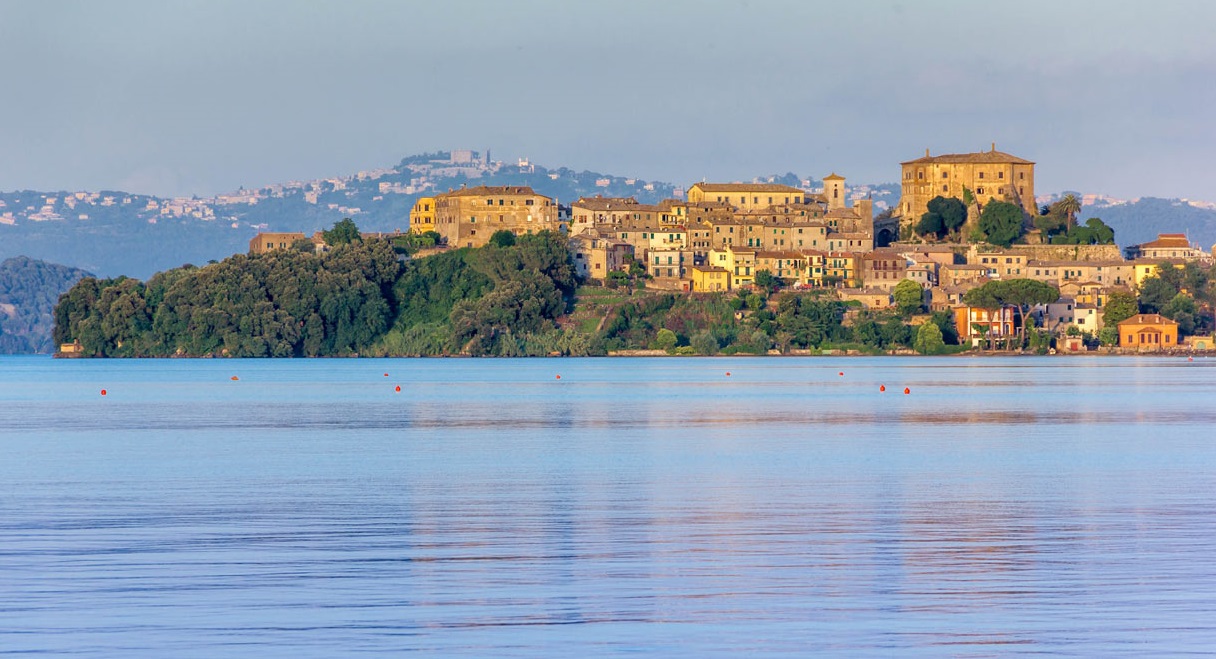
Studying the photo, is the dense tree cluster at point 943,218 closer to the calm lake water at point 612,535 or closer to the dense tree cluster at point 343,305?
the dense tree cluster at point 343,305

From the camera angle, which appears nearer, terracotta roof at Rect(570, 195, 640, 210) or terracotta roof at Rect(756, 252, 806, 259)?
terracotta roof at Rect(756, 252, 806, 259)

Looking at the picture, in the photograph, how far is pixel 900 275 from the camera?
416 ft

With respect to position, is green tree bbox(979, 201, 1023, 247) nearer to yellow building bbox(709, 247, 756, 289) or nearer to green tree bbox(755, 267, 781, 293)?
green tree bbox(755, 267, 781, 293)

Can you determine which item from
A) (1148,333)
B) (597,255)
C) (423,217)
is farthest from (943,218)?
(423,217)

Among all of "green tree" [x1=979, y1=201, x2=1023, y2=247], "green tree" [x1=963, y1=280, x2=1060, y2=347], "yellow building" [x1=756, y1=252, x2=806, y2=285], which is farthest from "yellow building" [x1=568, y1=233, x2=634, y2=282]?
"green tree" [x1=979, y1=201, x2=1023, y2=247]

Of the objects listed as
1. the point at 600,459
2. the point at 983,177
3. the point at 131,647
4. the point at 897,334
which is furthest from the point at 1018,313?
the point at 131,647

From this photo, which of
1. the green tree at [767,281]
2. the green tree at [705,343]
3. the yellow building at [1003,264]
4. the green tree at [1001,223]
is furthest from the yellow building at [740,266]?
the green tree at [1001,223]

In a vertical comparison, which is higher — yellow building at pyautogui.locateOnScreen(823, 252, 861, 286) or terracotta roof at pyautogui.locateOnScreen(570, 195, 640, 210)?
terracotta roof at pyautogui.locateOnScreen(570, 195, 640, 210)

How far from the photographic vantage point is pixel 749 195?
465 ft

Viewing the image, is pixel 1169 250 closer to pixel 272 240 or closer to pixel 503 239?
pixel 503 239

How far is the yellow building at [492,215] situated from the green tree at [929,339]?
31498 mm

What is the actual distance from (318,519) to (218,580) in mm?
5344

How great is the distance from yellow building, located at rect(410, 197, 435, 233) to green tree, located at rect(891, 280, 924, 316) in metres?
41.6

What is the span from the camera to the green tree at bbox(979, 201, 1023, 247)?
133875mm
